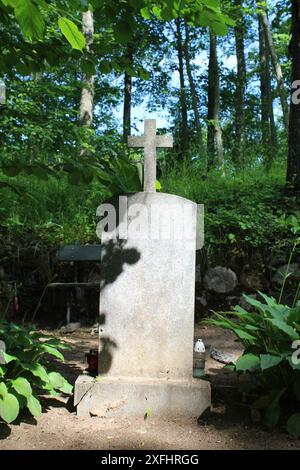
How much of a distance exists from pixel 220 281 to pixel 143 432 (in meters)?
3.71

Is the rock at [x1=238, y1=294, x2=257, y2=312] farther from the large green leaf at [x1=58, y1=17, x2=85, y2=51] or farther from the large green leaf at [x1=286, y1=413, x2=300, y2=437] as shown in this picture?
the large green leaf at [x1=58, y1=17, x2=85, y2=51]

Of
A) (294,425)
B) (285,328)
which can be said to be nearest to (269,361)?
(285,328)

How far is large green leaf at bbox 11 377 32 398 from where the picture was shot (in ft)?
9.34

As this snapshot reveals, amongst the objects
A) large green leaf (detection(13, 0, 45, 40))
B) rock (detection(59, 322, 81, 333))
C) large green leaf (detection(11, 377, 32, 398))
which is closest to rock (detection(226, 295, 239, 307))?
rock (detection(59, 322, 81, 333))

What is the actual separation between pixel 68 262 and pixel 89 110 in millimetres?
4561

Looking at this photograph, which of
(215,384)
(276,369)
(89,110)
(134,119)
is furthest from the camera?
(134,119)

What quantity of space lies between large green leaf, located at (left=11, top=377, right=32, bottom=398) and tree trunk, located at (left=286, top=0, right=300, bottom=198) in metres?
5.54

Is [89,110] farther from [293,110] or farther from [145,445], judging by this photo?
[145,445]

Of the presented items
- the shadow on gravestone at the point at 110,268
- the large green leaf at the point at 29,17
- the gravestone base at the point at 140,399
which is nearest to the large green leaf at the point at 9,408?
the gravestone base at the point at 140,399

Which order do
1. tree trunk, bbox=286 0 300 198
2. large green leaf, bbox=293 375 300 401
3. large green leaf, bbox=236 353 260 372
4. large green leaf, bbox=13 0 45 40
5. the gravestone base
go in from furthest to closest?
tree trunk, bbox=286 0 300 198 → the gravestone base → large green leaf, bbox=236 353 260 372 → large green leaf, bbox=293 375 300 401 → large green leaf, bbox=13 0 45 40

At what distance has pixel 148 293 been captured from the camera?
3.46 m

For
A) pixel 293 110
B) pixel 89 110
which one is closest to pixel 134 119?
pixel 89 110

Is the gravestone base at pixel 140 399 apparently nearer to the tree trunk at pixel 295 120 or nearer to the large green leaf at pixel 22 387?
the large green leaf at pixel 22 387
